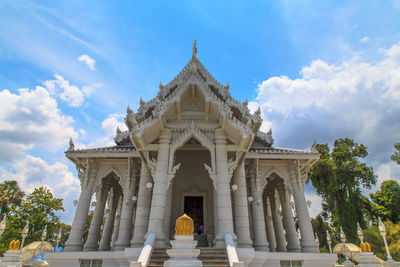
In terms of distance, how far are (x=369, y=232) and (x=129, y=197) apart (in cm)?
2146

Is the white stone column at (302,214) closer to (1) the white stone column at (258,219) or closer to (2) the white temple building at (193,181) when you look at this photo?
(2) the white temple building at (193,181)

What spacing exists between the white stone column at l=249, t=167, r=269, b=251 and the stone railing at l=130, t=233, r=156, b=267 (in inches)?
217

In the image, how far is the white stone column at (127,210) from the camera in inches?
404

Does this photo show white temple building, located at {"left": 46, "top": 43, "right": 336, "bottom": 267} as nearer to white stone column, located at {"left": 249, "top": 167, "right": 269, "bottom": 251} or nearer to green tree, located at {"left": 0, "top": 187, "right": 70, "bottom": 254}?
white stone column, located at {"left": 249, "top": 167, "right": 269, "bottom": 251}

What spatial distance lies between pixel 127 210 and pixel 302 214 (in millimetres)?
8770

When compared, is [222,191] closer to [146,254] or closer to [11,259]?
[146,254]

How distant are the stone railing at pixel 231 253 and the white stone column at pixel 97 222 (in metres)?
8.09

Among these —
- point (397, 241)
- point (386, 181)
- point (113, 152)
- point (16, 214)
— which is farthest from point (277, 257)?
point (386, 181)

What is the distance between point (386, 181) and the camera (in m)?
37.0

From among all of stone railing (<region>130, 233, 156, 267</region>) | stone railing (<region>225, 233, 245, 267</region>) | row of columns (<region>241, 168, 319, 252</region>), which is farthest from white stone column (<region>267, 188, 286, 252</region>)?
stone railing (<region>130, 233, 156, 267</region>)

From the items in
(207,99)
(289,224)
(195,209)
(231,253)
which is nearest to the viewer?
(231,253)

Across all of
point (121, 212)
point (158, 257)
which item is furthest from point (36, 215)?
point (158, 257)

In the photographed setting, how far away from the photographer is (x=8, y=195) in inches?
1222

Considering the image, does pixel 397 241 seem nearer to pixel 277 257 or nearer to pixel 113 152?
pixel 277 257
